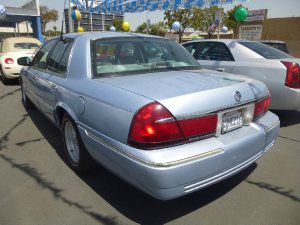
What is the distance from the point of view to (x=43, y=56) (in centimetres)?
448

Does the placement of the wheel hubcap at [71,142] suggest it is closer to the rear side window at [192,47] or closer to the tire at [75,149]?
the tire at [75,149]

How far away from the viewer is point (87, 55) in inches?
121

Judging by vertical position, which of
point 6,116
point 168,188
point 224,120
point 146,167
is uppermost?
point 224,120

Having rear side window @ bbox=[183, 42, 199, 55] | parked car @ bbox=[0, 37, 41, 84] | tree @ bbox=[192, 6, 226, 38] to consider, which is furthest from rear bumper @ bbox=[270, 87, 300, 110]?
tree @ bbox=[192, 6, 226, 38]

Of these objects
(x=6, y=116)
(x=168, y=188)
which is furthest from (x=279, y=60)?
(x=6, y=116)

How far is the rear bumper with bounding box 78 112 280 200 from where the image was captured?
211 centimetres

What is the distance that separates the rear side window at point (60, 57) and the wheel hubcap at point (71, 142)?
0.67 m

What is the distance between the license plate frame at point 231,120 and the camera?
2.48 metres

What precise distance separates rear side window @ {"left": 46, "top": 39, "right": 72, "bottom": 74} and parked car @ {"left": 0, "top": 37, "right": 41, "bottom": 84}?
5.63 meters

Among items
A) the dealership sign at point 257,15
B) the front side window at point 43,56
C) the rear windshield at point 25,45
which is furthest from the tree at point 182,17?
the front side window at point 43,56

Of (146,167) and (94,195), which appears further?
(94,195)

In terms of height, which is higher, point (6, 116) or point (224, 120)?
point (224, 120)

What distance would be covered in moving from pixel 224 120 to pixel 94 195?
4.87ft

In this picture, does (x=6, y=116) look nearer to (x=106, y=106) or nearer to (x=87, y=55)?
(x=87, y=55)
